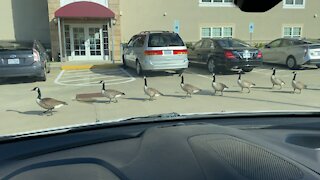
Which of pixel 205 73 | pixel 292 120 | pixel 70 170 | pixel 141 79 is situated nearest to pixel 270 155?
pixel 70 170

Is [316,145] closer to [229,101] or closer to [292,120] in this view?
[292,120]

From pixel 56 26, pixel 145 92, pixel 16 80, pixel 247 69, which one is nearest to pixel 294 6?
pixel 247 69

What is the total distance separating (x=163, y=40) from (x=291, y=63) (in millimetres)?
6601

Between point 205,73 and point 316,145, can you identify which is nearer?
point 316,145

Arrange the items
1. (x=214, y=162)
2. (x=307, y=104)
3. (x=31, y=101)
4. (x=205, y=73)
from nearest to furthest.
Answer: (x=214, y=162)
(x=307, y=104)
(x=31, y=101)
(x=205, y=73)

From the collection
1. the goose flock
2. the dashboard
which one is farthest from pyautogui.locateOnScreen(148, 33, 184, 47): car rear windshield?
the dashboard

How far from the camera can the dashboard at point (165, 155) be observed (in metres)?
1.37

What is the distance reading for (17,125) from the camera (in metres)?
6.04

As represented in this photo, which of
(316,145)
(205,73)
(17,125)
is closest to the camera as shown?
(316,145)

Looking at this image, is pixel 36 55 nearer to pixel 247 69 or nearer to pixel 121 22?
pixel 247 69

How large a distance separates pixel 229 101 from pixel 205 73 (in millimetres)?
5738

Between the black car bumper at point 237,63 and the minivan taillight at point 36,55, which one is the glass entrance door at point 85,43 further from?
the black car bumper at point 237,63

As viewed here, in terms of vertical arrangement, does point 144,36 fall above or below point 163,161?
above

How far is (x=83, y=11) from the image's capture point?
56.5 feet
